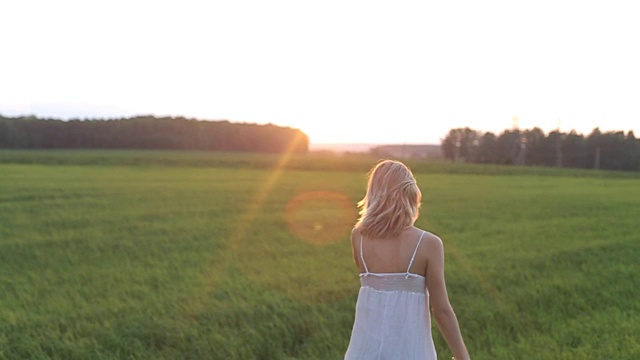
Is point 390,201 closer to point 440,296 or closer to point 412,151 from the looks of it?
point 440,296

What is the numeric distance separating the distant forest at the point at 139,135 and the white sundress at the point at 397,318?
62406 millimetres

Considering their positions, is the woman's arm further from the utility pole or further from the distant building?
the distant building

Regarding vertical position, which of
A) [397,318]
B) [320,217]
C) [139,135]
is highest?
[139,135]

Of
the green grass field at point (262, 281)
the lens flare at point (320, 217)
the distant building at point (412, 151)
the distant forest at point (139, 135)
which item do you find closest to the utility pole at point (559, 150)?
the distant building at point (412, 151)

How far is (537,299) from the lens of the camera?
6914 millimetres

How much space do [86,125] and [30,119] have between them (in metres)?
5.30

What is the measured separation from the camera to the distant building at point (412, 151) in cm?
5941

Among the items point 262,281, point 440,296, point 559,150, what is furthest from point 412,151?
point 440,296

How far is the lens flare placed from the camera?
10.9 m

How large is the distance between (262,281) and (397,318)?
435 centimetres

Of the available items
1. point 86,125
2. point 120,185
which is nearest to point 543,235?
point 120,185

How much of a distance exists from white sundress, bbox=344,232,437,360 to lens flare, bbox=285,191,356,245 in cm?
698

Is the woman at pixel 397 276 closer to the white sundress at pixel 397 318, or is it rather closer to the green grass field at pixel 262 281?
the white sundress at pixel 397 318

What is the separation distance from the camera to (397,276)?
9.53ft
